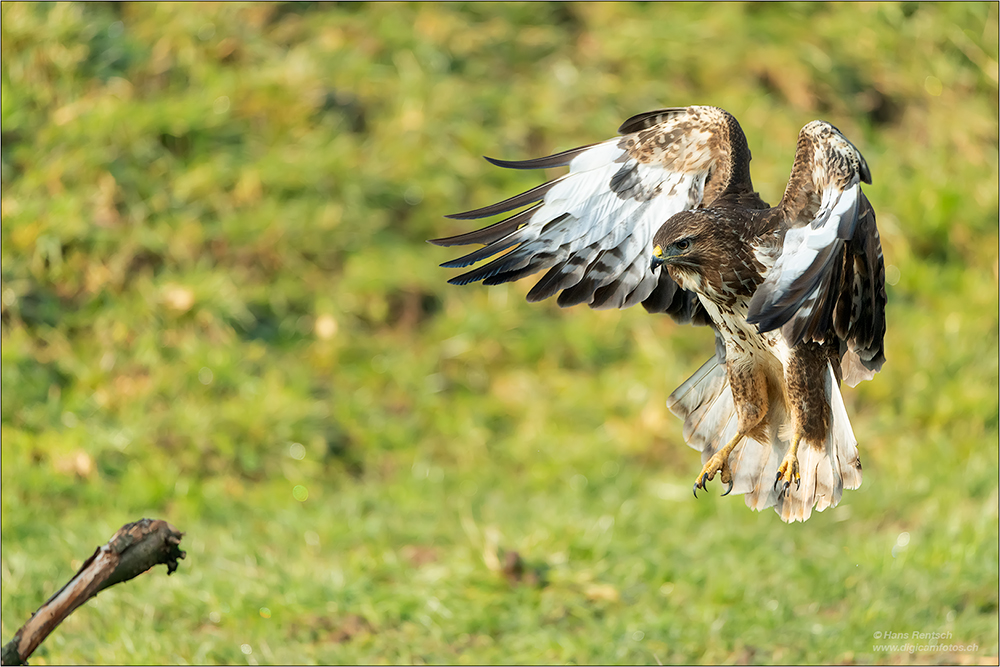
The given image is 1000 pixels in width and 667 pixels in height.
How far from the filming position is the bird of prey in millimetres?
3055

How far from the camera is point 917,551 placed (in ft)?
17.3

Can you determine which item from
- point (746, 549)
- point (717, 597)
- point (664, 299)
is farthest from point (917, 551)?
point (664, 299)

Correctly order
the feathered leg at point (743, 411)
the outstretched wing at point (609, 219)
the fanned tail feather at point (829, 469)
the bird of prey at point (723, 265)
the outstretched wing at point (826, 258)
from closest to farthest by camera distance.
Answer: the outstretched wing at point (826, 258) → the bird of prey at point (723, 265) → the fanned tail feather at point (829, 469) → the feathered leg at point (743, 411) → the outstretched wing at point (609, 219)

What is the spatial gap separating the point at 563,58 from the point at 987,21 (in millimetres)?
3508

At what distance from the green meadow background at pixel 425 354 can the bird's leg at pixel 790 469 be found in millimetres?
1339

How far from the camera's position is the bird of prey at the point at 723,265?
10.0ft

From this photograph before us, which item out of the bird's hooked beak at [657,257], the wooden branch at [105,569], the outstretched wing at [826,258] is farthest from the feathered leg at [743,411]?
the wooden branch at [105,569]

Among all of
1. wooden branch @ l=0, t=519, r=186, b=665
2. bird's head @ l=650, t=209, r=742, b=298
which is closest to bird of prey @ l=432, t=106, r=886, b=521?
bird's head @ l=650, t=209, r=742, b=298

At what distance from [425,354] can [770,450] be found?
382 cm

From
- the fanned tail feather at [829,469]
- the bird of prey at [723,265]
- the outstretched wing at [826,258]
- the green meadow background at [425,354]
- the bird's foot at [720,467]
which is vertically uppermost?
the outstretched wing at [826,258]

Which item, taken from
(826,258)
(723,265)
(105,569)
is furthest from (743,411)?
(105,569)

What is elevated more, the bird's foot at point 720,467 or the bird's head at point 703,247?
the bird's head at point 703,247

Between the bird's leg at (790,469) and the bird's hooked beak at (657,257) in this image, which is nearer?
the bird's hooked beak at (657,257)

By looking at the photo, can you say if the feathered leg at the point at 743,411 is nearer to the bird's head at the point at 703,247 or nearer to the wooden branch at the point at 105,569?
the bird's head at the point at 703,247
